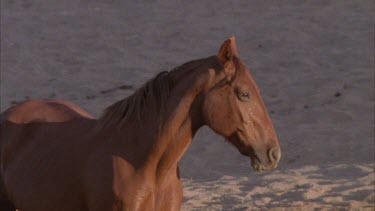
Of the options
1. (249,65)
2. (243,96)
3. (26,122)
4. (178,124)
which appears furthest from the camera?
(249,65)

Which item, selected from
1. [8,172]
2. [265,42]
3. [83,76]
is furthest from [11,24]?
[8,172]

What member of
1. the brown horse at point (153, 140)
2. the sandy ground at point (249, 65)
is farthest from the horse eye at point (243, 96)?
the sandy ground at point (249, 65)

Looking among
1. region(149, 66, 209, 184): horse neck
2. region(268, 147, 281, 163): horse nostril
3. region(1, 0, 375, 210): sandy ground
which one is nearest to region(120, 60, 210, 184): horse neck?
region(149, 66, 209, 184): horse neck

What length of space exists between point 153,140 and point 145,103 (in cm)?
19

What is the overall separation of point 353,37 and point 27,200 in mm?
8607

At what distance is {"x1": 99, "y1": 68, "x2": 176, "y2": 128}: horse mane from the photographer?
13.7 ft

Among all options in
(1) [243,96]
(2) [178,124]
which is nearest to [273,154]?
(1) [243,96]

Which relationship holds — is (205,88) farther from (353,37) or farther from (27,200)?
(353,37)

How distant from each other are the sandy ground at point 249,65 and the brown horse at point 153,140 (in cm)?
267

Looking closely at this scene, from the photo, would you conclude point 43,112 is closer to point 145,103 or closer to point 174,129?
point 145,103

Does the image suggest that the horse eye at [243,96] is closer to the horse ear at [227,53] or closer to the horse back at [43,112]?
the horse ear at [227,53]

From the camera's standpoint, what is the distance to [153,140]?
419cm

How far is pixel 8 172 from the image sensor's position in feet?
15.8

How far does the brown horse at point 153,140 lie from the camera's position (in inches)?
159
